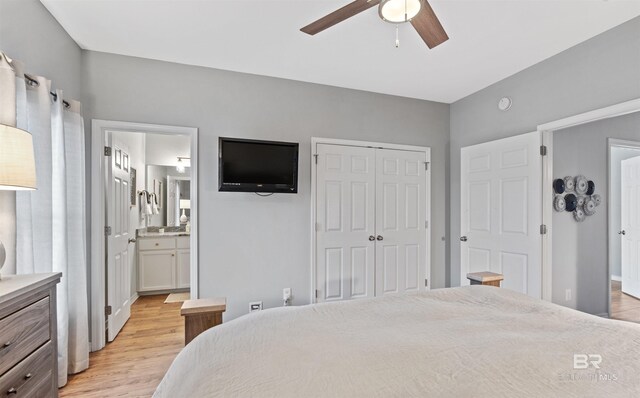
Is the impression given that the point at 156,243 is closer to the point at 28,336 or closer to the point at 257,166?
the point at 257,166

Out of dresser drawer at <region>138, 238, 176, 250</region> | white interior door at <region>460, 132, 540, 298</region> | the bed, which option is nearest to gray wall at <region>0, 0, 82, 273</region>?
the bed

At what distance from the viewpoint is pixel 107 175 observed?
9.41 ft

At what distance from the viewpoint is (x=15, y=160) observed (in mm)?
1279

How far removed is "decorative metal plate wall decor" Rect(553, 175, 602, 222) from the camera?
317 centimetres

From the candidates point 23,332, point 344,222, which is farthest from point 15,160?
point 344,222

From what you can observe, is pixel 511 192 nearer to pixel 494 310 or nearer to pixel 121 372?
pixel 494 310

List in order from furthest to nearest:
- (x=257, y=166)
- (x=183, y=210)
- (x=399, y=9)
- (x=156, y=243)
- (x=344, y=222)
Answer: (x=183, y=210) < (x=156, y=243) < (x=344, y=222) < (x=257, y=166) < (x=399, y=9)

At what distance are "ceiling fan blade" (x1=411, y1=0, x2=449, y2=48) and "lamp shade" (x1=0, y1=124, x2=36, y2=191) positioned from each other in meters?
1.93

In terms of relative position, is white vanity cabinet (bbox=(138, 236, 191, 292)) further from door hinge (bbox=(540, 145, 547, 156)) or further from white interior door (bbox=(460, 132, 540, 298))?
door hinge (bbox=(540, 145, 547, 156))

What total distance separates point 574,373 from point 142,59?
3.57 meters

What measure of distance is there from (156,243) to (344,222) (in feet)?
9.09

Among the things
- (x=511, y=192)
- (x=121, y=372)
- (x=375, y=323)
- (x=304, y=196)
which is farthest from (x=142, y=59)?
(x=511, y=192)
